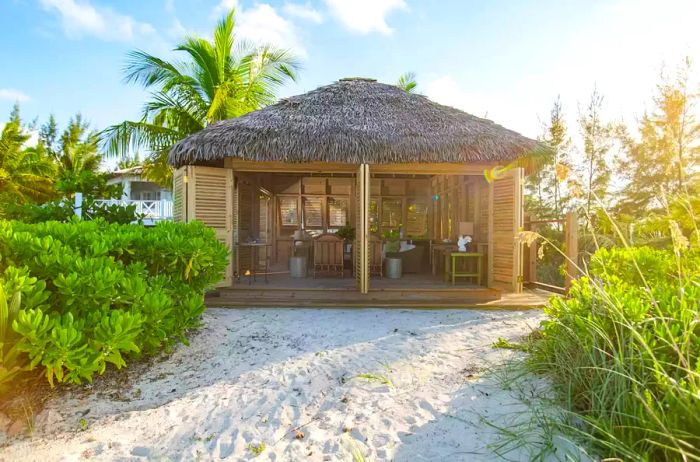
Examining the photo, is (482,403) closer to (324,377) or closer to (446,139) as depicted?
(324,377)

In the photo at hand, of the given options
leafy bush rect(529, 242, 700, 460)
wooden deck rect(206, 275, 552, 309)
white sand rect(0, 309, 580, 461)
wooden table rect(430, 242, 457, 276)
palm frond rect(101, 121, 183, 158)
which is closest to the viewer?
leafy bush rect(529, 242, 700, 460)

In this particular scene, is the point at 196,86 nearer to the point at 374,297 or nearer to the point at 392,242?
the point at 392,242

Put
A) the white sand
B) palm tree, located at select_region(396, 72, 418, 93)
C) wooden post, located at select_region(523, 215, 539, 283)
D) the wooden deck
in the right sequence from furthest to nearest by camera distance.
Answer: palm tree, located at select_region(396, 72, 418, 93) → wooden post, located at select_region(523, 215, 539, 283) → the wooden deck → the white sand

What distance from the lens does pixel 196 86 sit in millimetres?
10375

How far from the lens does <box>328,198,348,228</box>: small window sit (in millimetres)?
10859

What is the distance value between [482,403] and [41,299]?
3068 millimetres

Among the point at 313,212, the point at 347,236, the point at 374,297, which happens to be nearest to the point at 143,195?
the point at 313,212

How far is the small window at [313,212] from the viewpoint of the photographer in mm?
10820

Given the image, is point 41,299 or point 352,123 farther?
point 352,123

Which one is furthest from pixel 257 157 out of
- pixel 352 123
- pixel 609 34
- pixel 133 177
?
pixel 133 177

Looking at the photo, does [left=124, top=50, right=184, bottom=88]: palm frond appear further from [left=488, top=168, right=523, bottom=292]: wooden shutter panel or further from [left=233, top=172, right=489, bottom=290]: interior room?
[left=488, top=168, right=523, bottom=292]: wooden shutter panel

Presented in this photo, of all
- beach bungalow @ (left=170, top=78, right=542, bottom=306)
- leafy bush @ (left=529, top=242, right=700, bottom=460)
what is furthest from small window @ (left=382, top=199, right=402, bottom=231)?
leafy bush @ (left=529, top=242, right=700, bottom=460)

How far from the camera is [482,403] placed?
2.69 m

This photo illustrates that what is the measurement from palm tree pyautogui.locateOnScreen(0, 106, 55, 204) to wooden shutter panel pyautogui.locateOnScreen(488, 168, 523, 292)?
16.4 meters
